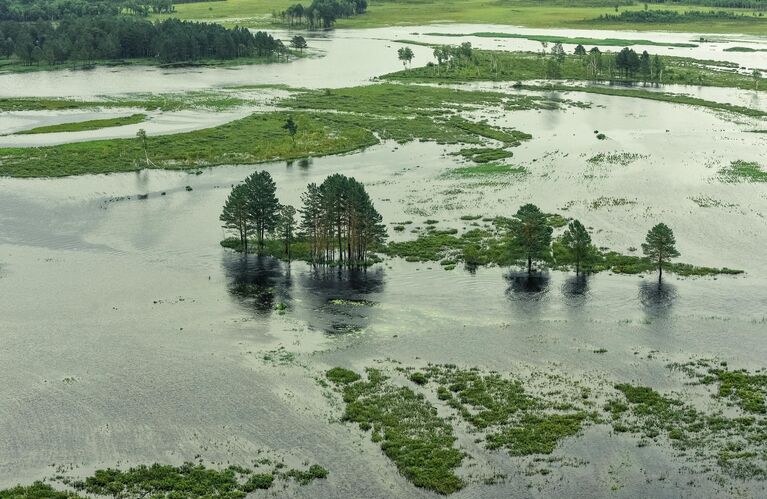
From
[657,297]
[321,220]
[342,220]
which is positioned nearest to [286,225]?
[321,220]

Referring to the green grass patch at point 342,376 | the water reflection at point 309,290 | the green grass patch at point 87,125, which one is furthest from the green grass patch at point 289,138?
the green grass patch at point 342,376

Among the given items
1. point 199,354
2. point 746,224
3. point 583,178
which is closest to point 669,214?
point 746,224

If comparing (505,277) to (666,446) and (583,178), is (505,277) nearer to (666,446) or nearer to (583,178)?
(666,446)

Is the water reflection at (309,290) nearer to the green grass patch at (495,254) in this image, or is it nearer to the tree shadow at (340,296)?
the tree shadow at (340,296)

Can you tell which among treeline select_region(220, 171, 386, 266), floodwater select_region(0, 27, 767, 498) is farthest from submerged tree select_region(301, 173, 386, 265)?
floodwater select_region(0, 27, 767, 498)

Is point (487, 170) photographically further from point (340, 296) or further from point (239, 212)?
point (340, 296)

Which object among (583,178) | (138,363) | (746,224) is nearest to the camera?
(138,363)
